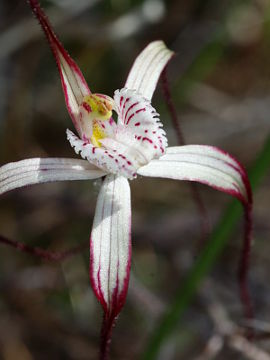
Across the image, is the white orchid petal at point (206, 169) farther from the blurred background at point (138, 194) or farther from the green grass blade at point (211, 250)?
the blurred background at point (138, 194)

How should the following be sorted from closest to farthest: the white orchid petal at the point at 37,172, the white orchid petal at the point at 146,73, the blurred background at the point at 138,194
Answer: the white orchid petal at the point at 37,172
the white orchid petal at the point at 146,73
the blurred background at the point at 138,194

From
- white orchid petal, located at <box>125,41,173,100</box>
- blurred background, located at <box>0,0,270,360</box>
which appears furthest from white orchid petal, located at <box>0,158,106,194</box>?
blurred background, located at <box>0,0,270,360</box>

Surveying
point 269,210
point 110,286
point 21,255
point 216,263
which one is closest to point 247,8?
point 269,210

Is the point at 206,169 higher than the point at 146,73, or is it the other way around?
the point at 146,73

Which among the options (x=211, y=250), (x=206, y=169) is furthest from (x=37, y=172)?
(x=211, y=250)

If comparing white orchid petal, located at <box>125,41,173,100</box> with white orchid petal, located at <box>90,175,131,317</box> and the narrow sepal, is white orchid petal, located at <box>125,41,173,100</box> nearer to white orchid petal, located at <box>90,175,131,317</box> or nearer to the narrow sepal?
the narrow sepal

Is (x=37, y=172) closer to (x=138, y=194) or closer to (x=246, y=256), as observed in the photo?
(x=246, y=256)

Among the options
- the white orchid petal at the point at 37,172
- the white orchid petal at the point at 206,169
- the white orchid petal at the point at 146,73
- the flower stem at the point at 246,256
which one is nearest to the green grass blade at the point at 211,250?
the flower stem at the point at 246,256
